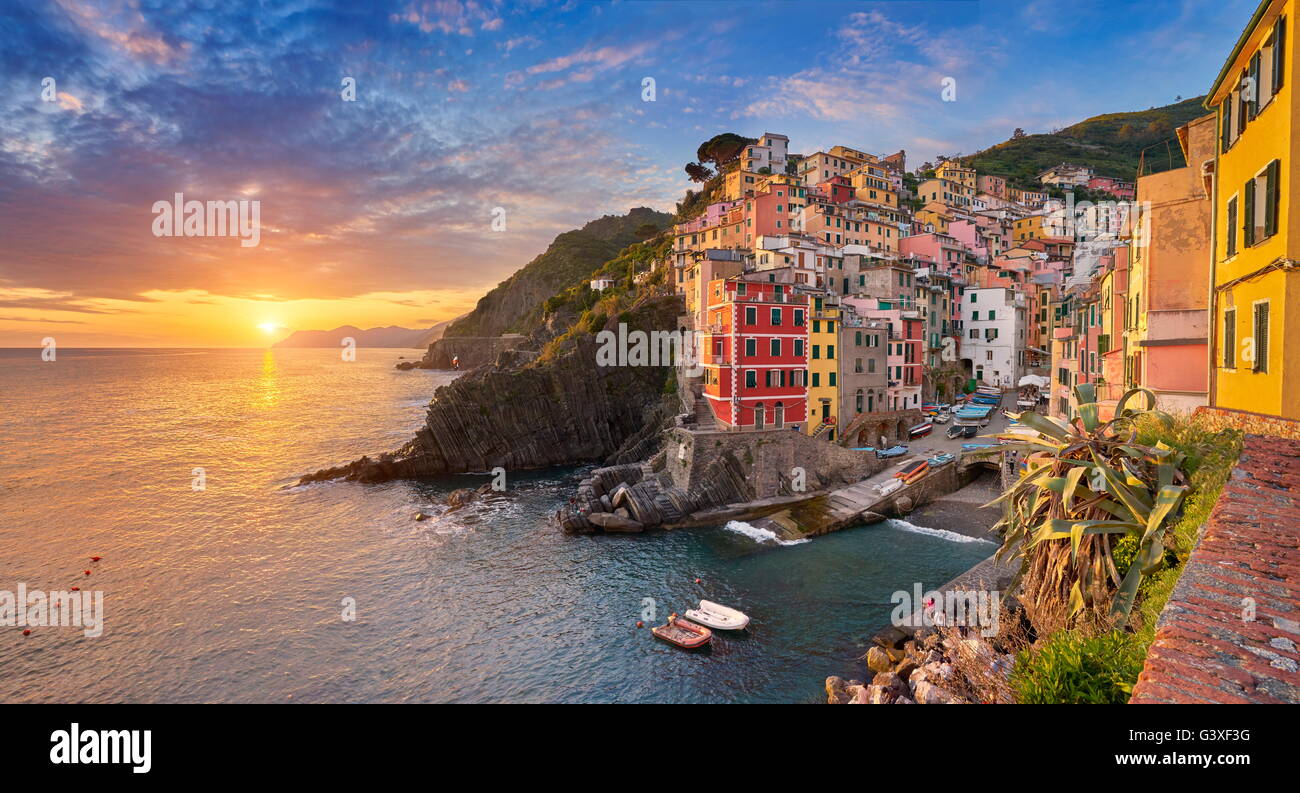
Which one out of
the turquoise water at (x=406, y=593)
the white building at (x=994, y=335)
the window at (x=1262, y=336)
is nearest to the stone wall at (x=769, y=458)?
the turquoise water at (x=406, y=593)

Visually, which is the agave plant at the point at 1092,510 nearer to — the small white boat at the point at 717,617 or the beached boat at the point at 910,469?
the small white boat at the point at 717,617

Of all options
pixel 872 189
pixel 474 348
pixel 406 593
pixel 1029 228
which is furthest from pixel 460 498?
pixel 474 348

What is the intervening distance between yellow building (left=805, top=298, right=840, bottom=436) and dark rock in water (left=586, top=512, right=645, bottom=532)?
16.5 meters

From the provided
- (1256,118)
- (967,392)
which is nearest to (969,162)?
(967,392)

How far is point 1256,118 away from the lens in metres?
11.9

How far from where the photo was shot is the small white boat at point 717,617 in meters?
25.2

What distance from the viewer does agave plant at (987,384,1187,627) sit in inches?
378

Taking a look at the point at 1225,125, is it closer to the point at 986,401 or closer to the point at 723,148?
the point at 986,401

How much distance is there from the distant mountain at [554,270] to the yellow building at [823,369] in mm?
99176

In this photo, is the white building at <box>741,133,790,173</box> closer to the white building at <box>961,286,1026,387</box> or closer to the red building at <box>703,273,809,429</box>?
the white building at <box>961,286,1026,387</box>

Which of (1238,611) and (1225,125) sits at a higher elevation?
(1225,125)

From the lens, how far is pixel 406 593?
3059 cm

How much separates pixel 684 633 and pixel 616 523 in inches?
556

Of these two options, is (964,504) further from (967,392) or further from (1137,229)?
(967,392)
